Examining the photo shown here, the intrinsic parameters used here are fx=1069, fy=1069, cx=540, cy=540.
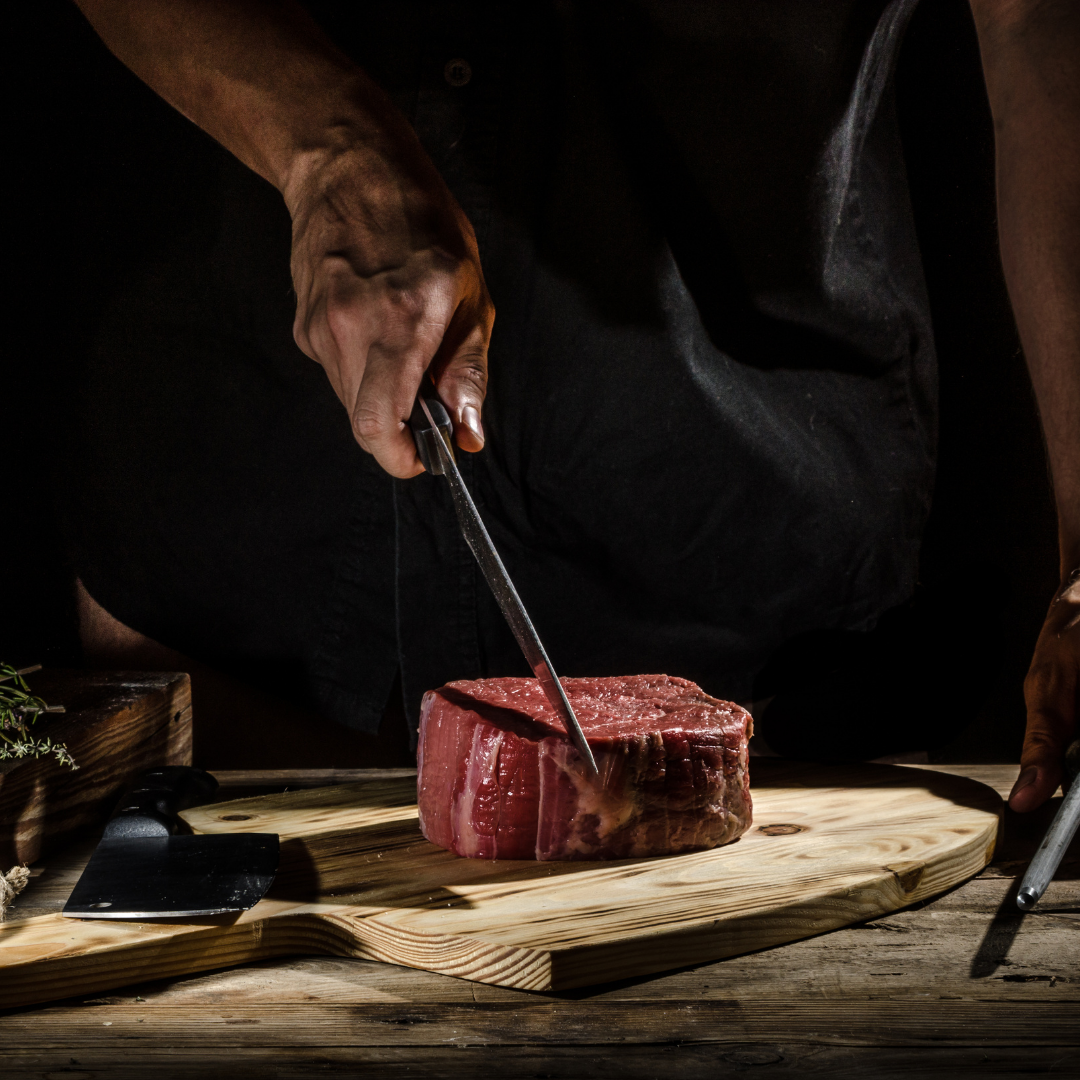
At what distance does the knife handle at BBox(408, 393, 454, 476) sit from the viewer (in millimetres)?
1365

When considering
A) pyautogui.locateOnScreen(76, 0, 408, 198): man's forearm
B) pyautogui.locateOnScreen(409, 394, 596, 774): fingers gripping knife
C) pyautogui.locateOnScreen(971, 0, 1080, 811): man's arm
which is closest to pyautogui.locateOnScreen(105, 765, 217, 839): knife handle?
pyautogui.locateOnScreen(409, 394, 596, 774): fingers gripping knife

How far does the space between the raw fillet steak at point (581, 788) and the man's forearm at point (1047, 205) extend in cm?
71

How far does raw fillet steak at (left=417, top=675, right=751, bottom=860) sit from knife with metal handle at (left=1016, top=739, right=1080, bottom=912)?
342 millimetres

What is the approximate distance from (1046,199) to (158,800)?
1.61 metres

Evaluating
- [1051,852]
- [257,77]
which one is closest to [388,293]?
[257,77]

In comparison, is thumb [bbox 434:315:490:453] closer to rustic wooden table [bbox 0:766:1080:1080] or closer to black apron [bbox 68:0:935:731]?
black apron [bbox 68:0:935:731]

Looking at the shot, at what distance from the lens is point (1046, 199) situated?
1.71 metres

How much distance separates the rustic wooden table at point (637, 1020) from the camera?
0.89 metres

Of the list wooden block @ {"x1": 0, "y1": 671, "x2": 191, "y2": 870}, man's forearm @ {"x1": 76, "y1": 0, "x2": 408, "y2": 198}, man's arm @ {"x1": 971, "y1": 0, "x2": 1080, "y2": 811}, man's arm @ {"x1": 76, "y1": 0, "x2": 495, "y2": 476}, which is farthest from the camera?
man's arm @ {"x1": 971, "y1": 0, "x2": 1080, "y2": 811}

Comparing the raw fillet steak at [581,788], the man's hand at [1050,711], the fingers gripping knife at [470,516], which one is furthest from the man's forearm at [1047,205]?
the fingers gripping knife at [470,516]

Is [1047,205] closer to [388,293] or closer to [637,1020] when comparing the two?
[388,293]

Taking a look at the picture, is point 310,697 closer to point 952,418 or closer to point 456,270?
point 456,270

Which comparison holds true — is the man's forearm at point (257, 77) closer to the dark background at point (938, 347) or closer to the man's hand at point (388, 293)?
the man's hand at point (388, 293)

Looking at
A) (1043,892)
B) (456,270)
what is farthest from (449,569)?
(1043,892)
